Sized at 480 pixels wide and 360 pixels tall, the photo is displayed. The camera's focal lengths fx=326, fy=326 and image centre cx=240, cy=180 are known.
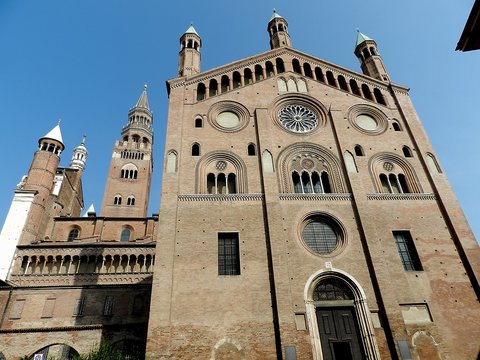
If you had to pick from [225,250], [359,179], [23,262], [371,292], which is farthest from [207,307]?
[23,262]

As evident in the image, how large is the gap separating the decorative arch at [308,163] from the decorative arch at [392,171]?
1.91m

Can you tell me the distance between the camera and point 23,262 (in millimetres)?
25141

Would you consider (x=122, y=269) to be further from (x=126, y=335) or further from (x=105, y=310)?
(x=126, y=335)

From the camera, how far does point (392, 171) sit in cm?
1745

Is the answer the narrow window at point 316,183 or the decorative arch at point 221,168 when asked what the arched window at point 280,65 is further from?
the narrow window at point 316,183

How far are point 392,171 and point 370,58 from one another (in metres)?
9.59

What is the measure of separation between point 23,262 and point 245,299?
21.0 metres

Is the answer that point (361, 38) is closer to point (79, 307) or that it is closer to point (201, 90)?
point (201, 90)

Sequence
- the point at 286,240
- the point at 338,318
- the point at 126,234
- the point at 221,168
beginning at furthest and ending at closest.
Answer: the point at 126,234
the point at 221,168
the point at 286,240
the point at 338,318

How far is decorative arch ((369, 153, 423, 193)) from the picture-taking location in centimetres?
1692

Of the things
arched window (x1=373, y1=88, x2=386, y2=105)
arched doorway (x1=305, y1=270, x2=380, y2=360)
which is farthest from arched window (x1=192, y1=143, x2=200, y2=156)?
arched window (x1=373, y1=88, x2=386, y2=105)

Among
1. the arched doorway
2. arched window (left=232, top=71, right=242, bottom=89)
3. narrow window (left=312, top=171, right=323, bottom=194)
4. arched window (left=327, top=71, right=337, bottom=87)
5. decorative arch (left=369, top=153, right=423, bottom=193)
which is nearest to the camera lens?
the arched doorway

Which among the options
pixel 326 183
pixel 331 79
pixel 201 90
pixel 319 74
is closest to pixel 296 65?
pixel 319 74

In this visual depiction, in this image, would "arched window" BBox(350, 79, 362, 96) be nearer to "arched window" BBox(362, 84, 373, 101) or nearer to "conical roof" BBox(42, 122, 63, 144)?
"arched window" BBox(362, 84, 373, 101)
